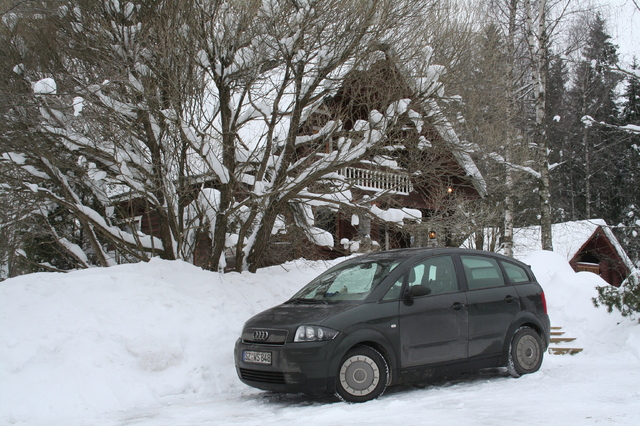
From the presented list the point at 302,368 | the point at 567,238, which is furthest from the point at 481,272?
the point at 567,238

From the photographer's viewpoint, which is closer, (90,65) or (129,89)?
(129,89)

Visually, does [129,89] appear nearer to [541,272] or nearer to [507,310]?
[507,310]

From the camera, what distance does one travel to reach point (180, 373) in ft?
22.9

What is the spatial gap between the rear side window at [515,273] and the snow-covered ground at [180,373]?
1.17 metres

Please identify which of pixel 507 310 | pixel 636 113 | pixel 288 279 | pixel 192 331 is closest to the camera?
pixel 507 310

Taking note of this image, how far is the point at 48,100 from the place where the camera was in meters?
9.02

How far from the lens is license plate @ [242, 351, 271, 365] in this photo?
19.8 ft

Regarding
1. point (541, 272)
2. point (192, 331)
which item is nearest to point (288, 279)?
point (192, 331)

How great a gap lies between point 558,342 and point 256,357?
632 centimetres

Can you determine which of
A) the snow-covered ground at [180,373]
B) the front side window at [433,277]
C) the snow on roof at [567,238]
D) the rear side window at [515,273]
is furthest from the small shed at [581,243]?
the front side window at [433,277]

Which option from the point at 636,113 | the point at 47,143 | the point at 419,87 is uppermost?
the point at 636,113

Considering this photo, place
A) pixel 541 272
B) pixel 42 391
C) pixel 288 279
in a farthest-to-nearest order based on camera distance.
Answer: pixel 541 272
pixel 288 279
pixel 42 391

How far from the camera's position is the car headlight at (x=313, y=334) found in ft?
19.2

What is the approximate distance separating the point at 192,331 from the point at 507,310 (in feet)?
12.9
